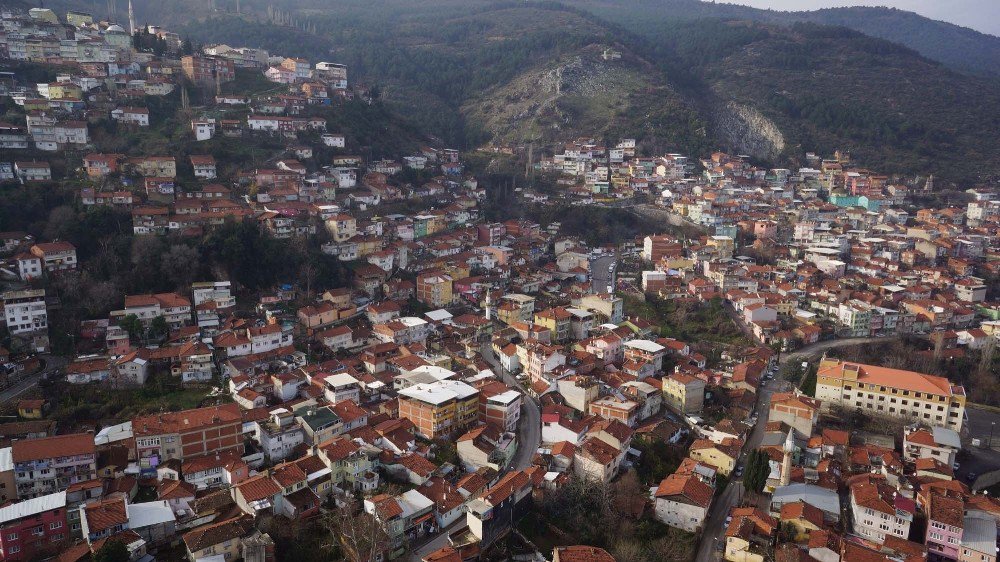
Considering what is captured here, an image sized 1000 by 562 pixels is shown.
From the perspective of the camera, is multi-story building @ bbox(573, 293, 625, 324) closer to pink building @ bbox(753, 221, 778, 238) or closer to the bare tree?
pink building @ bbox(753, 221, 778, 238)

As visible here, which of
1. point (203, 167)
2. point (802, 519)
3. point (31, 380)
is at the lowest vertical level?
point (31, 380)

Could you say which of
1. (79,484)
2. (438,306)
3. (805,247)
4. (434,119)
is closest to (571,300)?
(438,306)

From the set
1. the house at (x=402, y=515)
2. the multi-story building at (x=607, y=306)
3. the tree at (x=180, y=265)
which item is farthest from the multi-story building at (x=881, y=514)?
the tree at (x=180, y=265)

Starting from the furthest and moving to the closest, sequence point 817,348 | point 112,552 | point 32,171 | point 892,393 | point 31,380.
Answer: point 32,171 → point 817,348 → point 892,393 → point 31,380 → point 112,552

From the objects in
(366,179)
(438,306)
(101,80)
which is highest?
(101,80)

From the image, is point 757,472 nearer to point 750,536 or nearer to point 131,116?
point 750,536

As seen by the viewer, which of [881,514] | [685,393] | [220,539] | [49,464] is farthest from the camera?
[685,393]

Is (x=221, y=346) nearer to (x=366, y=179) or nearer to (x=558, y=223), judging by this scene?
(x=366, y=179)

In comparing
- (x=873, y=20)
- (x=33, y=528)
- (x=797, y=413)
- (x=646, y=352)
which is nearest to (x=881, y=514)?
(x=797, y=413)
